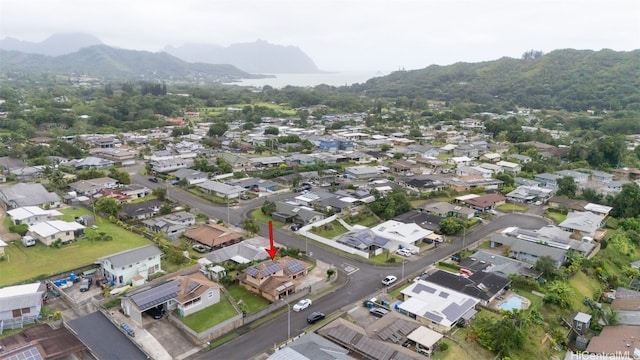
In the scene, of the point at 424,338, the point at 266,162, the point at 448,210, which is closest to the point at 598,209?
the point at 448,210

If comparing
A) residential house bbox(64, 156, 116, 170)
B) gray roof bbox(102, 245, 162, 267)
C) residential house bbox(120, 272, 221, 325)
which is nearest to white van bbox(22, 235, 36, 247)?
gray roof bbox(102, 245, 162, 267)

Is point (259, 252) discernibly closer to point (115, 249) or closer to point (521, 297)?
point (115, 249)

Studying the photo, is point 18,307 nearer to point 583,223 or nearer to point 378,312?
point 378,312

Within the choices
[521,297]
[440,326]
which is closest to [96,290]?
A: [440,326]

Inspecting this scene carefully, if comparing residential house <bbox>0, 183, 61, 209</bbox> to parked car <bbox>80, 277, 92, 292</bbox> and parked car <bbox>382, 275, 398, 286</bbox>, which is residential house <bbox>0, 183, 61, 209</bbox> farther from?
parked car <bbox>382, 275, 398, 286</bbox>

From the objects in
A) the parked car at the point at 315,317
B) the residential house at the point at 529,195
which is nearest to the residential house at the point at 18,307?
the parked car at the point at 315,317

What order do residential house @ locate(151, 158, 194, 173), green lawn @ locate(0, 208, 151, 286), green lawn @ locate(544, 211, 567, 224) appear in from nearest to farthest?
green lawn @ locate(0, 208, 151, 286), green lawn @ locate(544, 211, 567, 224), residential house @ locate(151, 158, 194, 173)
